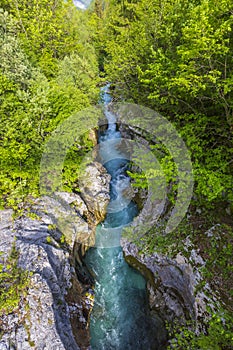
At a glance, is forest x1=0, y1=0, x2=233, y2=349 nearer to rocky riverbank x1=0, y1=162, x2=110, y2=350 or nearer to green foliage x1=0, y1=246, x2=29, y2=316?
rocky riverbank x1=0, y1=162, x2=110, y2=350

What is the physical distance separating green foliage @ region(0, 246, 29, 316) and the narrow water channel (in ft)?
15.5

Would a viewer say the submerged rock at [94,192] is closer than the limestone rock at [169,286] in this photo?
No

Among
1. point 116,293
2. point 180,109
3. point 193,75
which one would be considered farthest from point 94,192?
point 193,75

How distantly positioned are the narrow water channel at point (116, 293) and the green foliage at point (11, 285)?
4.72 metres

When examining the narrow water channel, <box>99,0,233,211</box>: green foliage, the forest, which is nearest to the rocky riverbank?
the narrow water channel

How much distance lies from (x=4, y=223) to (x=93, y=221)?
18.3 ft

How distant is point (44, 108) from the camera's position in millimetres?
8984

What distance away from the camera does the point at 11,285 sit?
217 inches

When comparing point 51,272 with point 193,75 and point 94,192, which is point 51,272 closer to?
point 94,192

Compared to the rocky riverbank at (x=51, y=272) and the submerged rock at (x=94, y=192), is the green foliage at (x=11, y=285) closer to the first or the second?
the rocky riverbank at (x=51, y=272)

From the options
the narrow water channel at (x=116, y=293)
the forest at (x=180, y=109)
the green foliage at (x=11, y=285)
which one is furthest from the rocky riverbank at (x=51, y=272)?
the forest at (x=180, y=109)

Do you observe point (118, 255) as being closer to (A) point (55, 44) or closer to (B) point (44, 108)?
(B) point (44, 108)

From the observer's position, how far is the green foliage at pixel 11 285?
5.18m

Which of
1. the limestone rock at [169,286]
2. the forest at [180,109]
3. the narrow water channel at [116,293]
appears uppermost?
the forest at [180,109]
